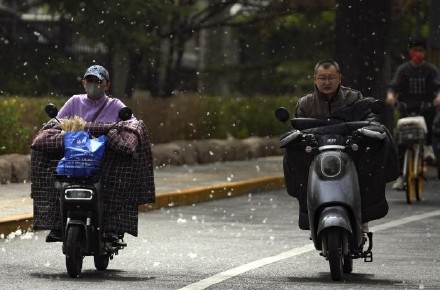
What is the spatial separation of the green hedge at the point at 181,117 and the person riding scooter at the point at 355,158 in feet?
31.2

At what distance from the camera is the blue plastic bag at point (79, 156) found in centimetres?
1161

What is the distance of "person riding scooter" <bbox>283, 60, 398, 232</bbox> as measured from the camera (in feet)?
38.5

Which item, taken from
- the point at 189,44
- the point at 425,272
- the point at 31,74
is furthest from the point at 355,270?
the point at 189,44

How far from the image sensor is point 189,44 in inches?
2542

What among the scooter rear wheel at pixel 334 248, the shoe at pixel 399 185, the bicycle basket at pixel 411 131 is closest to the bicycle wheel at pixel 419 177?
the bicycle basket at pixel 411 131

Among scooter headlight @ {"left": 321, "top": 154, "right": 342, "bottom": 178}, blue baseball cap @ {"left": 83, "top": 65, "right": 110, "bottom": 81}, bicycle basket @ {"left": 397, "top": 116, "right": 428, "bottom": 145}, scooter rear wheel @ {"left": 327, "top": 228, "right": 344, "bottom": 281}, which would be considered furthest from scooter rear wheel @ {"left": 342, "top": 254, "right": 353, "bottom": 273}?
bicycle basket @ {"left": 397, "top": 116, "right": 428, "bottom": 145}

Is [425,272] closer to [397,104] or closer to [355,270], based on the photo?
[355,270]

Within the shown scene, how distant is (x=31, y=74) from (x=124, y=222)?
1903 centimetres

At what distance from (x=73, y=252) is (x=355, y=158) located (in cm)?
207

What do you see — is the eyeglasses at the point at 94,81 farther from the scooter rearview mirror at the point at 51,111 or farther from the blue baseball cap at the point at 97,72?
the scooter rearview mirror at the point at 51,111

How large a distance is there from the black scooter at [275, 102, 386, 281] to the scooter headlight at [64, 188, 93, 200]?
1.39 meters

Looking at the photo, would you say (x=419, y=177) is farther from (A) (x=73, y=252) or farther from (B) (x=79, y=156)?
(A) (x=73, y=252)

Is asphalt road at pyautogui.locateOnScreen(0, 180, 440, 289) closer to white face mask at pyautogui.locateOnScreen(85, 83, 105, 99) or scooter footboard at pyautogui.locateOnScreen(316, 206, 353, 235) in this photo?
scooter footboard at pyautogui.locateOnScreen(316, 206, 353, 235)

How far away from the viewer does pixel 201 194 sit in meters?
20.0
